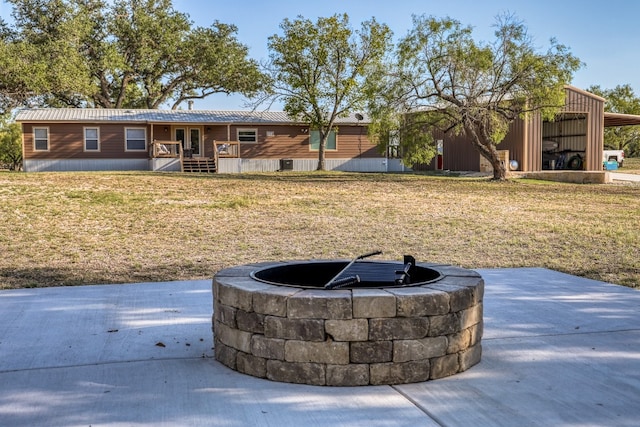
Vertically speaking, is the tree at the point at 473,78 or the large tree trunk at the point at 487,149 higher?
the tree at the point at 473,78

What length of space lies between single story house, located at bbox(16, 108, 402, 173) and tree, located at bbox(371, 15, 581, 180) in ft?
31.1

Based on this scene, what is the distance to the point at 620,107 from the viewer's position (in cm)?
4506

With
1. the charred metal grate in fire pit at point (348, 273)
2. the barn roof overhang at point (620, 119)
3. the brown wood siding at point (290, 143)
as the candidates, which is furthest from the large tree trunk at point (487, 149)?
the charred metal grate in fire pit at point (348, 273)

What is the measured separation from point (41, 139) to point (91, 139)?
2.08 meters

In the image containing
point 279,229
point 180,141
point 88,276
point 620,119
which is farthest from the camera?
point 620,119

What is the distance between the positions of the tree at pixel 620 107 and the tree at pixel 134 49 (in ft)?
86.0

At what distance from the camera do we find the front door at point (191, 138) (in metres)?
29.9

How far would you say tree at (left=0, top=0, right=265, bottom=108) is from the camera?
32.4 meters

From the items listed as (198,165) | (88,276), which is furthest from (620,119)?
(88,276)

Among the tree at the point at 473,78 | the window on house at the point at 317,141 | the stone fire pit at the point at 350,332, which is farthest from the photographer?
the window on house at the point at 317,141

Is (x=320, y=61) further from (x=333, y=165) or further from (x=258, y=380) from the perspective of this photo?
(x=258, y=380)

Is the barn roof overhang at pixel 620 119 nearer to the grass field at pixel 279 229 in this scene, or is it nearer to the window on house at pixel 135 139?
the grass field at pixel 279 229

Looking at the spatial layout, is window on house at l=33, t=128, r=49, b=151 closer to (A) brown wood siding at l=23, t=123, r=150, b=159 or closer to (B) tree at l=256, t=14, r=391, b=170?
(A) brown wood siding at l=23, t=123, r=150, b=159

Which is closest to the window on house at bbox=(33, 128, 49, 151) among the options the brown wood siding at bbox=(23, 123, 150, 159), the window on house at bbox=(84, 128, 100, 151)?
the brown wood siding at bbox=(23, 123, 150, 159)
